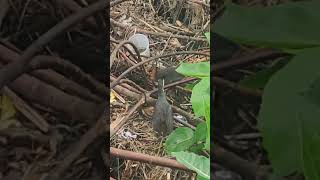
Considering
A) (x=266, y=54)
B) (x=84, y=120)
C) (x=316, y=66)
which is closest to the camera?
(x=316, y=66)

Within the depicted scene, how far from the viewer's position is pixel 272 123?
218 millimetres

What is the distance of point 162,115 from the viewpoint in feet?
4.33

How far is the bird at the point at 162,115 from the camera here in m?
1.32

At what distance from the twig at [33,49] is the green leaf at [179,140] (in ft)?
0.98

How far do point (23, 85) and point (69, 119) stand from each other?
4.7 inches

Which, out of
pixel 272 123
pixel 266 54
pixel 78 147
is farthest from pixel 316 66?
pixel 78 147

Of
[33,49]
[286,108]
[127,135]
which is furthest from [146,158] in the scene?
→ [286,108]

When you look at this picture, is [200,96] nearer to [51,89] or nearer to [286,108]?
[51,89]

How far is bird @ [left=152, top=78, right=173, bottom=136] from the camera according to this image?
1.32 metres

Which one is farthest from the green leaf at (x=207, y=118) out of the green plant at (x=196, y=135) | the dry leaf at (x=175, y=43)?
the dry leaf at (x=175, y=43)

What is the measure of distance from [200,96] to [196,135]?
8cm

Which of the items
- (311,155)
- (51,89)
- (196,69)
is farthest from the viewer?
(51,89)

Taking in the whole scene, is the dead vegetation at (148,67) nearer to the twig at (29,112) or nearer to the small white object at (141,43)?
the small white object at (141,43)

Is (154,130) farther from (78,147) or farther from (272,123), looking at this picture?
(272,123)
